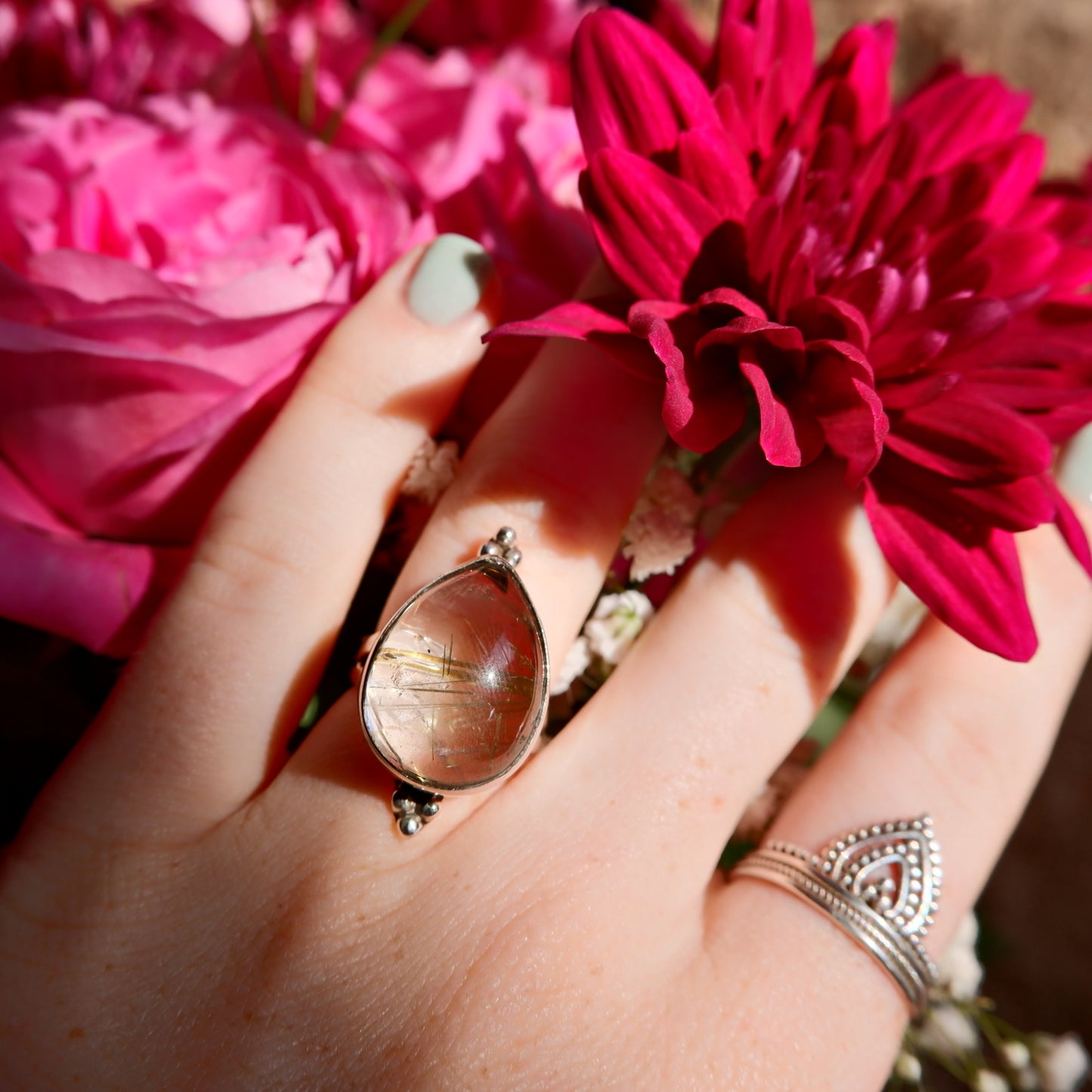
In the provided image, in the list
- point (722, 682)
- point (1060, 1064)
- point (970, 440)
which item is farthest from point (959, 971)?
point (970, 440)

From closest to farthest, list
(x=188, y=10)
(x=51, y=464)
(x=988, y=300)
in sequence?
(x=988, y=300), (x=51, y=464), (x=188, y=10)

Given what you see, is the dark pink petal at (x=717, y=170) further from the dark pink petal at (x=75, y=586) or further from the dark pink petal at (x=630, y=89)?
the dark pink petal at (x=75, y=586)

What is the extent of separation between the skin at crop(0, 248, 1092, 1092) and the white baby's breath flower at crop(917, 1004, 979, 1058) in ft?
0.58

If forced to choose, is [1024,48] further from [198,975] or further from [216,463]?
[198,975]

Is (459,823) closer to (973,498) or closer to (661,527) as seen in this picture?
(661,527)

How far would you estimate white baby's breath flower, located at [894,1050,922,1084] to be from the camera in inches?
25.0

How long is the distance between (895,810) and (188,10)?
0.80 metres

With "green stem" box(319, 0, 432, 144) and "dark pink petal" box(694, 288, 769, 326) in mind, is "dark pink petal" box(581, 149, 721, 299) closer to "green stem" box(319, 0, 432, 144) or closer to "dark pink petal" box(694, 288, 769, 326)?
"dark pink petal" box(694, 288, 769, 326)

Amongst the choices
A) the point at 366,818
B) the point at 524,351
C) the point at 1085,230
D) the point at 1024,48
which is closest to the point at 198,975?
the point at 366,818

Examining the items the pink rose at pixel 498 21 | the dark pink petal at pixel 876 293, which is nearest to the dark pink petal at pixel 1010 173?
the dark pink petal at pixel 876 293

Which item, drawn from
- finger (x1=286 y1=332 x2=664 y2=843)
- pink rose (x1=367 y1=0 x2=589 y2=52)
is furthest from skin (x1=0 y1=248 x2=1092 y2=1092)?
pink rose (x1=367 y1=0 x2=589 y2=52)

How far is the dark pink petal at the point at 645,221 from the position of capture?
406 millimetres

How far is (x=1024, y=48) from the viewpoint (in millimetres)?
1157

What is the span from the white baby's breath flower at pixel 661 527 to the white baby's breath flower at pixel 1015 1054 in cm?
51
